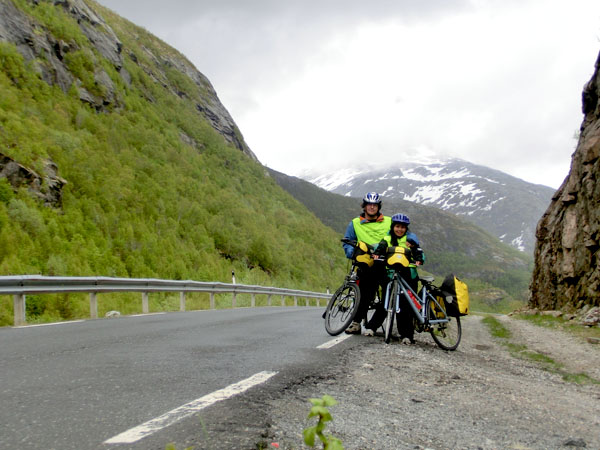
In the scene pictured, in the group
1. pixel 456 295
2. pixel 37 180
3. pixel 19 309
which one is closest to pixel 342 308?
pixel 456 295

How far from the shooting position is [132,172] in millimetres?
28906

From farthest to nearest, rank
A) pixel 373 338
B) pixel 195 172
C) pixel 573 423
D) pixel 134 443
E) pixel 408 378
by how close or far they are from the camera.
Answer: pixel 195 172
pixel 373 338
pixel 408 378
pixel 573 423
pixel 134 443

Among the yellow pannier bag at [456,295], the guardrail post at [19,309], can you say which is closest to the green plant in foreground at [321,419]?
the yellow pannier bag at [456,295]

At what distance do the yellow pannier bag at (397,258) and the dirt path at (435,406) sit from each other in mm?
1130

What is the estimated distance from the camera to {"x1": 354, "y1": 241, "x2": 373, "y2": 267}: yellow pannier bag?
6.91 metres

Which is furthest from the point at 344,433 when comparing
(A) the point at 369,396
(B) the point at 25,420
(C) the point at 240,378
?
(B) the point at 25,420

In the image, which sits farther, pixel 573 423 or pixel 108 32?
pixel 108 32

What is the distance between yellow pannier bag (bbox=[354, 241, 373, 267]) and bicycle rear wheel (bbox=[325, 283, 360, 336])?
365mm

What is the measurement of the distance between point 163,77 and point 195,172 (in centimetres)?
2086

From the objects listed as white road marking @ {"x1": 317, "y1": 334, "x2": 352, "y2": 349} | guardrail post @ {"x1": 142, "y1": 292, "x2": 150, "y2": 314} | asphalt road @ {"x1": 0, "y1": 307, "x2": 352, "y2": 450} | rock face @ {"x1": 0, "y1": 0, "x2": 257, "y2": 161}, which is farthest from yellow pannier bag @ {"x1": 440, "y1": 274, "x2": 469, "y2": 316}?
rock face @ {"x1": 0, "y1": 0, "x2": 257, "y2": 161}

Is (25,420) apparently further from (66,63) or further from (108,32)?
(108,32)

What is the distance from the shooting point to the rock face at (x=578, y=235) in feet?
49.2

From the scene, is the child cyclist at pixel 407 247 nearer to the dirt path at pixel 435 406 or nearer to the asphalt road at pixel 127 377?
the dirt path at pixel 435 406

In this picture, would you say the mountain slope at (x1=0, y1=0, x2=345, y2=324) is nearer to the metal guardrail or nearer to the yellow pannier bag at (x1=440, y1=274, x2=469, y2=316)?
the metal guardrail
